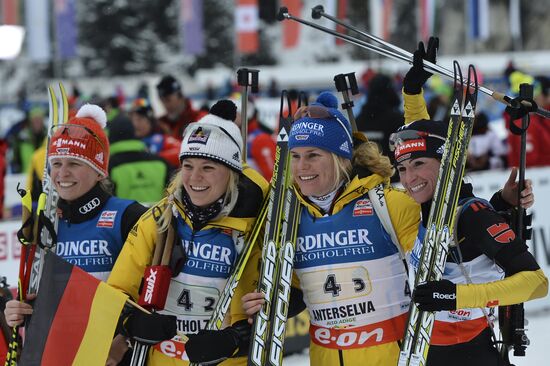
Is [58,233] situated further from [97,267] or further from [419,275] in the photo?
[419,275]

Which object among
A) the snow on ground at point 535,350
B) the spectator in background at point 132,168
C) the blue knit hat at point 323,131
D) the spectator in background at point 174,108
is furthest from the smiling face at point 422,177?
the spectator in background at point 174,108

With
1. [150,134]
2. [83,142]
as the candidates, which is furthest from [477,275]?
[150,134]

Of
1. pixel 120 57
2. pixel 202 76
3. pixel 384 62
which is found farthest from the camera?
pixel 120 57

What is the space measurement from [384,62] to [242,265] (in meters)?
33.9

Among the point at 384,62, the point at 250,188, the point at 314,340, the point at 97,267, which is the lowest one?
the point at 314,340

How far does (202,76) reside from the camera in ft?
114

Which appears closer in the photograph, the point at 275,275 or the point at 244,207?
the point at 275,275

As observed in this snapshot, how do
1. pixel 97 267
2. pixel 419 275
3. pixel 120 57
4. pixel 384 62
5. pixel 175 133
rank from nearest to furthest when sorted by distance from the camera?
pixel 419 275
pixel 97 267
pixel 175 133
pixel 384 62
pixel 120 57

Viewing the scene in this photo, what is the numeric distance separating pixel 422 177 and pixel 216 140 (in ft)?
2.87

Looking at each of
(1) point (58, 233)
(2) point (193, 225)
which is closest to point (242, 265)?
(2) point (193, 225)

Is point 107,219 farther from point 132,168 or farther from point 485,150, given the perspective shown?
point 485,150

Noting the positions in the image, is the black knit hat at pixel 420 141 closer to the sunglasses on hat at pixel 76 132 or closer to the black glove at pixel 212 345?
the black glove at pixel 212 345

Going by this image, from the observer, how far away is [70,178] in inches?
178

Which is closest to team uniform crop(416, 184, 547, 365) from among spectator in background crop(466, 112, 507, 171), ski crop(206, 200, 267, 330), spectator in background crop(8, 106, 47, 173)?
ski crop(206, 200, 267, 330)
